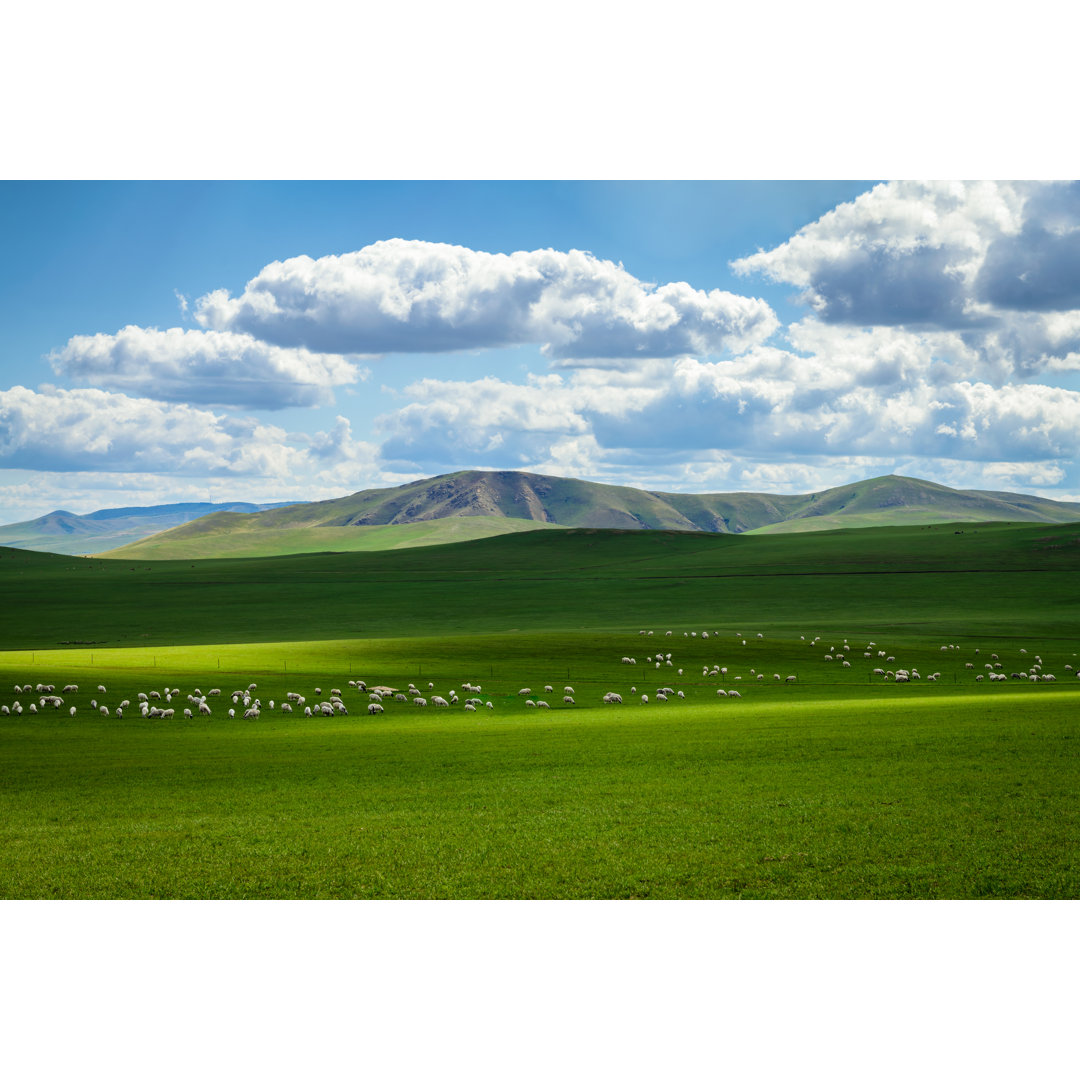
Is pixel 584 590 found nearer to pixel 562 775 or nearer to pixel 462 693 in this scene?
pixel 462 693

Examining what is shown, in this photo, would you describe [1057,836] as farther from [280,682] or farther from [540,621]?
[540,621]

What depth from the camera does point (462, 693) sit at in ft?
136

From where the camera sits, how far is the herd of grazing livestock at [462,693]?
34844mm

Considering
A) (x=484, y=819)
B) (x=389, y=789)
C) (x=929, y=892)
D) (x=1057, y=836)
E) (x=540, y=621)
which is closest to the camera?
(x=929, y=892)

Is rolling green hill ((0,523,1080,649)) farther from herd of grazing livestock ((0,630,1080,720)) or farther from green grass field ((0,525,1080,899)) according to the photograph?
green grass field ((0,525,1080,899))

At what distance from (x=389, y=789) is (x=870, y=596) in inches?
3581

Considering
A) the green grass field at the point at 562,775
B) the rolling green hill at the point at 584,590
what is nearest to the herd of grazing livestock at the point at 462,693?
the green grass field at the point at 562,775

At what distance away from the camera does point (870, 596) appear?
101m

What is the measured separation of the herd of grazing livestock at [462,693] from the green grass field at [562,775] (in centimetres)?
39

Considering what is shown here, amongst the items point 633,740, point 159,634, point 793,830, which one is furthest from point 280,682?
point 159,634

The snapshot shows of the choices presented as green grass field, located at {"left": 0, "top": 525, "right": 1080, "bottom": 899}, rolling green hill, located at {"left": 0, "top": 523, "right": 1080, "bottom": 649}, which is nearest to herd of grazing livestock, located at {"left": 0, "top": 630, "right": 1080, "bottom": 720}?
green grass field, located at {"left": 0, "top": 525, "right": 1080, "bottom": 899}

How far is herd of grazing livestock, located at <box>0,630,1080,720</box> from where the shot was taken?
114 feet

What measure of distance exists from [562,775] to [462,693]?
20.9 meters

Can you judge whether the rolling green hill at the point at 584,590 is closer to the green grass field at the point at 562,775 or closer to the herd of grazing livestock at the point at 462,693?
the herd of grazing livestock at the point at 462,693
